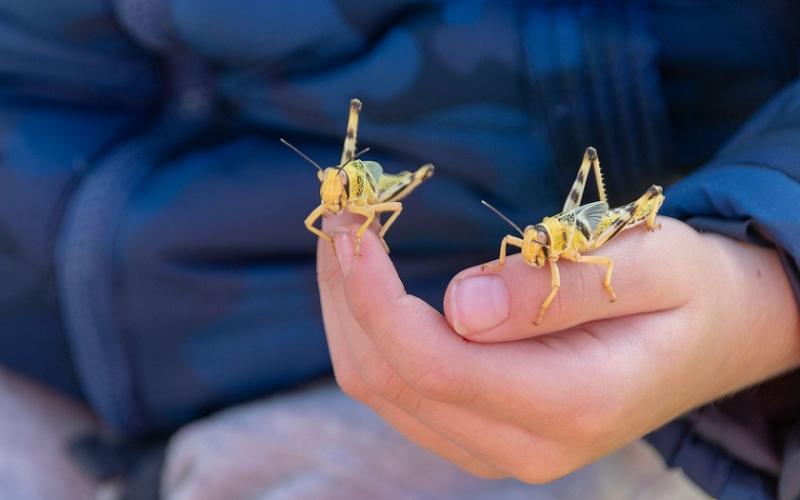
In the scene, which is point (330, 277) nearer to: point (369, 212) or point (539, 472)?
point (369, 212)

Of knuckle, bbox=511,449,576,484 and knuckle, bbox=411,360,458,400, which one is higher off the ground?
knuckle, bbox=411,360,458,400

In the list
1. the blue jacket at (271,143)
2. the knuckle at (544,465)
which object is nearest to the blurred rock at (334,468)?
the blue jacket at (271,143)

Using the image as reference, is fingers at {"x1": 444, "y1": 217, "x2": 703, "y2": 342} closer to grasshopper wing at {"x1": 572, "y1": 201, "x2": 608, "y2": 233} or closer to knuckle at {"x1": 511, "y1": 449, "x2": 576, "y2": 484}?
grasshopper wing at {"x1": 572, "y1": 201, "x2": 608, "y2": 233}

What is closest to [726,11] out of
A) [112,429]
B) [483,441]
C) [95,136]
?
[483,441]

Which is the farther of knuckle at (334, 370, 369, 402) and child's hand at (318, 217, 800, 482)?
knuckle at (334, 370, 369, 402)

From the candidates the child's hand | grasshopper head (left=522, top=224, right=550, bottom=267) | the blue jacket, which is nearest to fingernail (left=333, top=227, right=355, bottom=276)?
the child's hand

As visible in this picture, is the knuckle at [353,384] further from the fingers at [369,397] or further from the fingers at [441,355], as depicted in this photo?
the fingers at [441,355]

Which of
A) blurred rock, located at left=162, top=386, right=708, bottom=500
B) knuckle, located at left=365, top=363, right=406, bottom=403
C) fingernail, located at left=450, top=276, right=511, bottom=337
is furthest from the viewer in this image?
blurred rock, located at left=162, top=386, right=708, bottom=500
